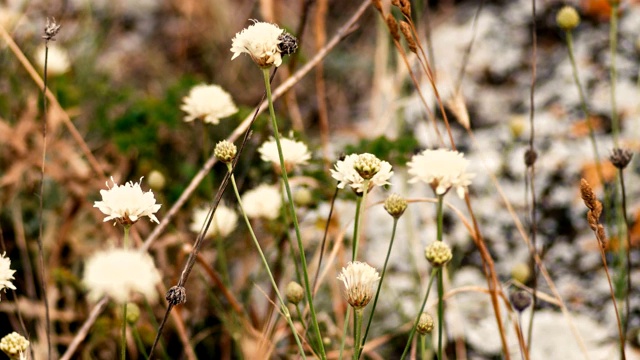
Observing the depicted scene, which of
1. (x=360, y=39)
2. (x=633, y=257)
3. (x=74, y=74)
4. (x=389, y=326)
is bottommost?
(x=389, y=326)

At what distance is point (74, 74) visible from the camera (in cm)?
221

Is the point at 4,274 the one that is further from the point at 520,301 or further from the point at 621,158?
the point at 621,158

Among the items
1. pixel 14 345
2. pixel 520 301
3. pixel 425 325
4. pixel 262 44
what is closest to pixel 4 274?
pixel 14 345

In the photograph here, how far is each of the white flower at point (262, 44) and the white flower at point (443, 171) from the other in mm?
217

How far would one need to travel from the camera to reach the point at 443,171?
2.56 ft

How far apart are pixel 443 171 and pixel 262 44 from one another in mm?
262

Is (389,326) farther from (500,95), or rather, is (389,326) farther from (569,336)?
(500,95)

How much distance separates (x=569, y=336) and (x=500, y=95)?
0.87 m

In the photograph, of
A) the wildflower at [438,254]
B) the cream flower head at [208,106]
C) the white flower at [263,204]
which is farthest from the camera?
the white flower at [263,204]

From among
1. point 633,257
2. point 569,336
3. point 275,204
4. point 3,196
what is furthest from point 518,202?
point 3,196

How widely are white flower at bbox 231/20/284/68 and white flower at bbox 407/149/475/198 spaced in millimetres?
217

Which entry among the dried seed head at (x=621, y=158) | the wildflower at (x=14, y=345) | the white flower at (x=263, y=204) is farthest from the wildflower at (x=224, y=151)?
the dried seed head at (x=621, y=158)

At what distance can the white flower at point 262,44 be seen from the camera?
2.51 feet

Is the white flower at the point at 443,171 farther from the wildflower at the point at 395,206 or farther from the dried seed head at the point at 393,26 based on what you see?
the dried seed head at the point at 393,26
